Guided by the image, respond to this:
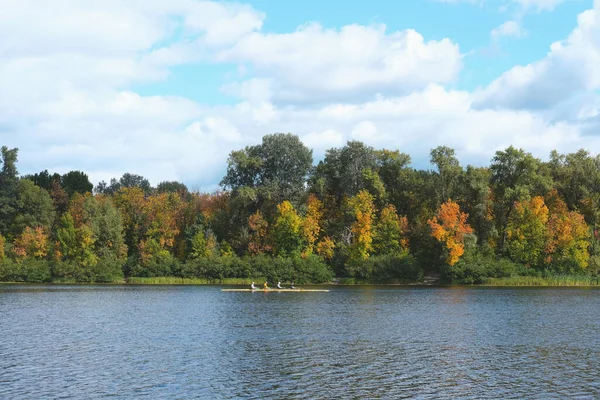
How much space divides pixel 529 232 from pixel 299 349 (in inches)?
2787

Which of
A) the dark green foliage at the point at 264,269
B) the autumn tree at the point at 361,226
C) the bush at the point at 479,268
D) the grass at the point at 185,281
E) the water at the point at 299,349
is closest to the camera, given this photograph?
the water at the point at 299,349

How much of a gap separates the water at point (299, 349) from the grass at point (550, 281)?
27.9m

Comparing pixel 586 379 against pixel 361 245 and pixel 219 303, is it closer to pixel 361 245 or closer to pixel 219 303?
pixel 219 303

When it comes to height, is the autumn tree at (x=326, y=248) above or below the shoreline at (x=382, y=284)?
above

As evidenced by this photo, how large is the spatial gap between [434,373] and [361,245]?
241 ft

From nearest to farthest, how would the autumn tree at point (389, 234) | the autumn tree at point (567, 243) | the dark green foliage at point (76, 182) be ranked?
the autumn tree at point (567, 243), the autumn tree at point (389, 234), the dark green foliage at point (76, 182)

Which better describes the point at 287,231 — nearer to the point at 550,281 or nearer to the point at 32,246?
the point at 550,281

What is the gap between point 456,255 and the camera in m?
99.1

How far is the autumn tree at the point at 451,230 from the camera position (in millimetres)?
99250

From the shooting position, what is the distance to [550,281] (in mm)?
99312

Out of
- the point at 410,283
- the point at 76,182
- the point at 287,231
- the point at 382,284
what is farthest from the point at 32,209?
the point at 410,283

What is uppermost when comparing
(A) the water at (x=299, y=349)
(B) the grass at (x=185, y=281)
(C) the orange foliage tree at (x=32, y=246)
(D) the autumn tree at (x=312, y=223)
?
(D) the autumn tree at (x=312, y=223)

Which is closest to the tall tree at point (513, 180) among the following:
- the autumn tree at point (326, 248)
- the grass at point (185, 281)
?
the autumn tree at point (326, 248)

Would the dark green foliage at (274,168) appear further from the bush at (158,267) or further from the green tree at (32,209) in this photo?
the green tree at (32,209)
